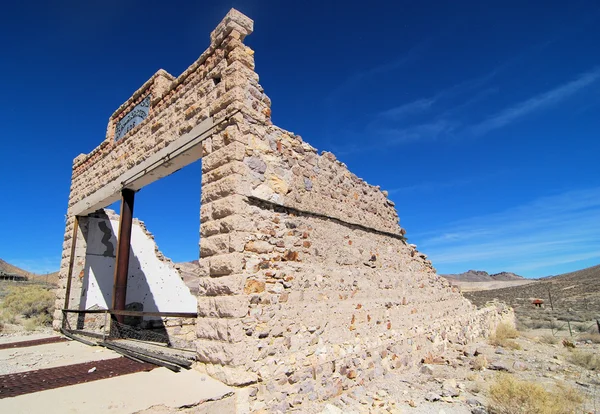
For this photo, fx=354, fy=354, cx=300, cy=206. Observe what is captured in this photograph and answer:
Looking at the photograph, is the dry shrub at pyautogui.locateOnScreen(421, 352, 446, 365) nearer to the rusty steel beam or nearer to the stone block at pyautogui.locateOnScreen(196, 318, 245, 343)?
the stone block at pyautogui.locateOnScreen(196, 318, 245, 343)

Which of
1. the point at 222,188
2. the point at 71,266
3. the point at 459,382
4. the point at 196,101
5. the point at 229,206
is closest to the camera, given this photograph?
the point at 229,206

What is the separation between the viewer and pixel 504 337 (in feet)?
35.9

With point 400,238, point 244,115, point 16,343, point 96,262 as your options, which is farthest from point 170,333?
point 244,115

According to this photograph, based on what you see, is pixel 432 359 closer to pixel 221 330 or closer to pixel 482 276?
pixel 221 330

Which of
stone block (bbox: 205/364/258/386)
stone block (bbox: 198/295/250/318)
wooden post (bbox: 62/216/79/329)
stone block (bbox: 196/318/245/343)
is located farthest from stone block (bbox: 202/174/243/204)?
wooden post (bbox: 62/216/79/329)

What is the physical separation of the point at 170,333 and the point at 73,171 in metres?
4.84

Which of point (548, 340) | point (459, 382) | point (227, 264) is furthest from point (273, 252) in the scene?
point (548, 340)

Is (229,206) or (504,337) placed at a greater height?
(229,206)

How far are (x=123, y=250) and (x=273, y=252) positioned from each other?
150 inches

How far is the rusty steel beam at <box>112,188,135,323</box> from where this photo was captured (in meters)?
6.62

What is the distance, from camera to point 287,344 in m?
4.23

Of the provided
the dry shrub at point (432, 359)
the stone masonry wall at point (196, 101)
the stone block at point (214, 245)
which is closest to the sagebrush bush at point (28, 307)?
the stone masonry wall at point (196, 101)

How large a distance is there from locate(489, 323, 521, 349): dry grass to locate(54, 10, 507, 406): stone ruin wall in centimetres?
433

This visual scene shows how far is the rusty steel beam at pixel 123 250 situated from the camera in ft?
21.7
